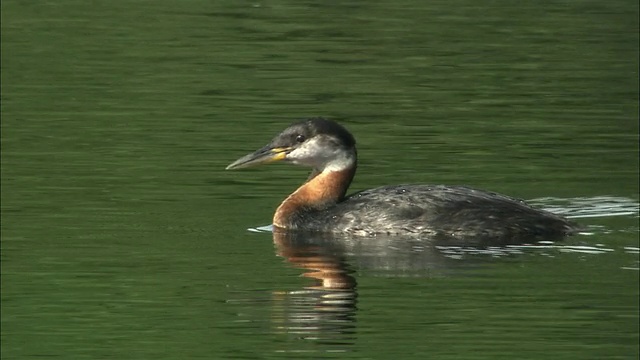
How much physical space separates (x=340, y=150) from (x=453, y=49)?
10.4m

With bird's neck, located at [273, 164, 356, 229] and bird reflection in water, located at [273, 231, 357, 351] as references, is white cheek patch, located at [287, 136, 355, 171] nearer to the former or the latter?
bird's neck, located at [273, 164, 356, 229]

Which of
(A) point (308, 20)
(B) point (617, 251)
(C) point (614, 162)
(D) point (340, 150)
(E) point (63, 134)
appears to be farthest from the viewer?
(A) point (308, 20)

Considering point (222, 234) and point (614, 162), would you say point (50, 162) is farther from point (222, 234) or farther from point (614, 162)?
point (614, 162)

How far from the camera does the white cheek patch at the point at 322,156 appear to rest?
1638 cm

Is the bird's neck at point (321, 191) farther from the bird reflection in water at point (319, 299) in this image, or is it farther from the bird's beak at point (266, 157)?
the bird reflection in water at point (319, 299)

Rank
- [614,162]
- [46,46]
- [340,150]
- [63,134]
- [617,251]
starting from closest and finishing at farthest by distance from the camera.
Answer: [617,251], [340,150], [614,162], [63,134], [46,46]

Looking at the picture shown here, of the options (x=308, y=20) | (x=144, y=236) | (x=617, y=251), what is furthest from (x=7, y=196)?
(x=308, y=20)

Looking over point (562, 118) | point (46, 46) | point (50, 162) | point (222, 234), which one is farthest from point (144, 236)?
point (46, 46)

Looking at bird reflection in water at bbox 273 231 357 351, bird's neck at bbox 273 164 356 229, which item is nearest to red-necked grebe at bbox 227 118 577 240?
bird's neck at bbox 273 164 356 229

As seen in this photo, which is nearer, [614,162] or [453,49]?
[614,162]

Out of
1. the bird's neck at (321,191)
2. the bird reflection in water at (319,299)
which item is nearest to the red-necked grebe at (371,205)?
the bird's neck at (321,191)

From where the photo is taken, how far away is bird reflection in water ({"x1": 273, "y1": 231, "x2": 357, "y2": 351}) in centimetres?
1232

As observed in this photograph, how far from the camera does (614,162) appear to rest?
18.4m

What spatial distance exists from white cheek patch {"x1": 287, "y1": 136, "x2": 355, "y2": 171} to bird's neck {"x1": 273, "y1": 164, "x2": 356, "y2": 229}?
5cm
